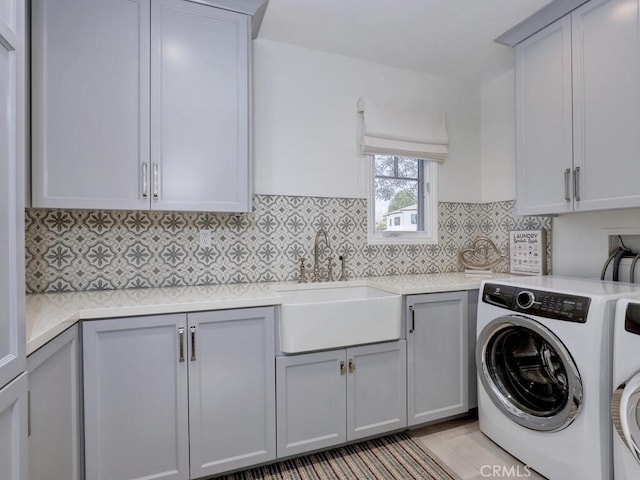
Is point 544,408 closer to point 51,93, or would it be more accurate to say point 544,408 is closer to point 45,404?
point 45,404

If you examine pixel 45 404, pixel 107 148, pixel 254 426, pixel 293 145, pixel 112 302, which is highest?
pixel 293 145

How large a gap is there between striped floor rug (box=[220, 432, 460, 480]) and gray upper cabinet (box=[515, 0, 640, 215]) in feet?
5.17

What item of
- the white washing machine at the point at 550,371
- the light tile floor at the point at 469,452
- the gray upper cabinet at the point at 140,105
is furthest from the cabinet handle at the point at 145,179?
the light tile floor at the point at 469,452

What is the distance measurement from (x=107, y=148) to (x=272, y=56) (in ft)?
4.05

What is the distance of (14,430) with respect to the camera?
90cm

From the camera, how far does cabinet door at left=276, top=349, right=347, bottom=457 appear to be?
1.77 meters

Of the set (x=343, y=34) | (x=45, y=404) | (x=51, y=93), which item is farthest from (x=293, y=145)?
(x=45, y=404)

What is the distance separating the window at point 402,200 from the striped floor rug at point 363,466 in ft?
4.35

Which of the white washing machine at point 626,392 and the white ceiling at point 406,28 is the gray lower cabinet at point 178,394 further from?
the white ceiling at point 406,28

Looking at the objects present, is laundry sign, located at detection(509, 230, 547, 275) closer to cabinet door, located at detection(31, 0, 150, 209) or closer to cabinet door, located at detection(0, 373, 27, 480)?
cabinet door, located at detection(31, 0, 150, 209)

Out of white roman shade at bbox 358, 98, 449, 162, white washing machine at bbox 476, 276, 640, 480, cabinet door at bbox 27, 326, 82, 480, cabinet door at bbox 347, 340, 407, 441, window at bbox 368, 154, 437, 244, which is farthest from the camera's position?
window at bbox 368, 154, 437, 244

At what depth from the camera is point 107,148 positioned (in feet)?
5.54

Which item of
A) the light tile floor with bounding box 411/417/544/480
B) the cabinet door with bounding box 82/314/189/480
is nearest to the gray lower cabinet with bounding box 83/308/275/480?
the cabinet door with bounding box 82/314/189/480

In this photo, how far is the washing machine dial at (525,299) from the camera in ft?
5.64
